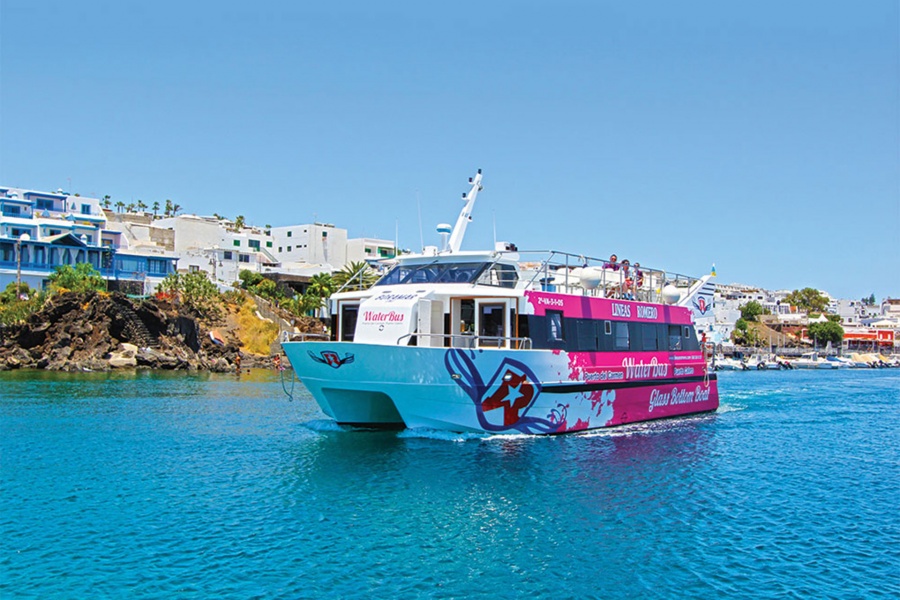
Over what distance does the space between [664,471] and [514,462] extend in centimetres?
383

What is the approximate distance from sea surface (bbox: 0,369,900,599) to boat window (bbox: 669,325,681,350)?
12.8 ft

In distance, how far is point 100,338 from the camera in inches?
2120

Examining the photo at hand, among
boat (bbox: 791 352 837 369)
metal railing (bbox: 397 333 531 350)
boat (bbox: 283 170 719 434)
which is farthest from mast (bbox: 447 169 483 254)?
boat (bbox: 791 352 837 369)

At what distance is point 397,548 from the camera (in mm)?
13469

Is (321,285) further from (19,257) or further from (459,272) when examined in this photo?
(459,272)

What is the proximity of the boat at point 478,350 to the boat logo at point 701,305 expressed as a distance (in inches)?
271

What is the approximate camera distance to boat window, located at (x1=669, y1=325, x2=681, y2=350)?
3017 centimetres

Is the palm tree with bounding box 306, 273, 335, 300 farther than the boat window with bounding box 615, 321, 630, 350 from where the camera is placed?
Yes

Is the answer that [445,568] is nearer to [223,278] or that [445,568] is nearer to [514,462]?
[514,462]

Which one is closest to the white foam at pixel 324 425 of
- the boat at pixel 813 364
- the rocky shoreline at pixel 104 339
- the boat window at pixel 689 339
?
the boat window at pixel 689 339

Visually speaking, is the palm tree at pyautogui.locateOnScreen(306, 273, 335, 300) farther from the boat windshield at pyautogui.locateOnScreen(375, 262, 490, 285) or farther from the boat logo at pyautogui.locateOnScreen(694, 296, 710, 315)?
the boat windshield at pyautogui.locateOnScreen(375, 262, 490, 285)

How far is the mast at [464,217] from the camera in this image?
26.2 m

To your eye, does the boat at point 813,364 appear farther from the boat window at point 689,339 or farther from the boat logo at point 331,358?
the boat logo at point 331,358

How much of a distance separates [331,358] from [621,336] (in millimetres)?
10378
